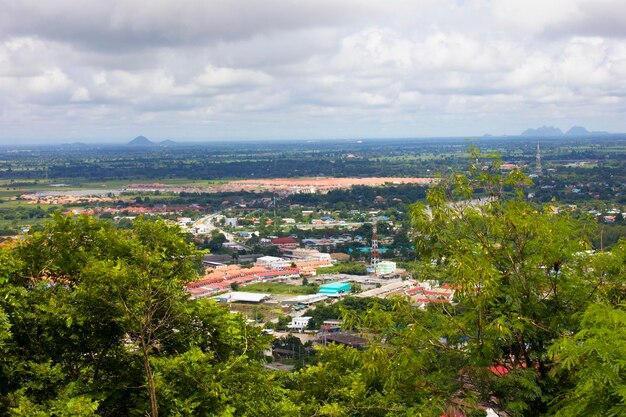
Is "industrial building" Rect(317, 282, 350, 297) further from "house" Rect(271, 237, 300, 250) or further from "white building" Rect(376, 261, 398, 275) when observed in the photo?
"house" Rect(271, 237, 300, 250)

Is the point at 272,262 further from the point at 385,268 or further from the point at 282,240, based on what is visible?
the point at 385,268

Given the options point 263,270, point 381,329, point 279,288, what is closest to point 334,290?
point 279,288

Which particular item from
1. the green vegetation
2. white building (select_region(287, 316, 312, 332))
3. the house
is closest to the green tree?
white building (select_region(287, 316, 312, 332))

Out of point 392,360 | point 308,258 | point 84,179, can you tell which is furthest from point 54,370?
point 84,179

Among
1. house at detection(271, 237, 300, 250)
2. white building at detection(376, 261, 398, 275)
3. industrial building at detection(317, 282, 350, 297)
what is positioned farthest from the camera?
house at detection(271, 237, 300, 250)

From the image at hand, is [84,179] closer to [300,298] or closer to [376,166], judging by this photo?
[376,166]

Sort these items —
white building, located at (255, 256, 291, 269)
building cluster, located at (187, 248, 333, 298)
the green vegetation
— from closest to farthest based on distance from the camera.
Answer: the green vegetation
building cluster, located at (187, 248, 333, 298)
white building, located at (255, 256, 291, 269)
